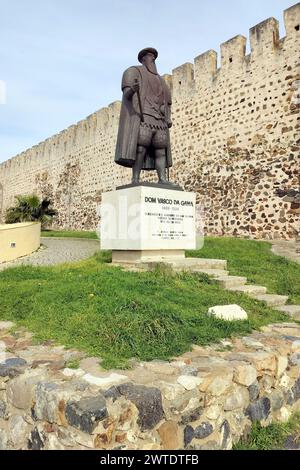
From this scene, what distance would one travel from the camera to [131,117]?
642 cm

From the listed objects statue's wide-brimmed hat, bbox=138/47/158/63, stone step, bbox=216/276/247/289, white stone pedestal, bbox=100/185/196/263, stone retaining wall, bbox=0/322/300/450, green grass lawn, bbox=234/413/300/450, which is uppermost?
statue's wide-brimmed hat, bbox=138/47/158/63

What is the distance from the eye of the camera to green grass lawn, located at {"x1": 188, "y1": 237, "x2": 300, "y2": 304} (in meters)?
5.68

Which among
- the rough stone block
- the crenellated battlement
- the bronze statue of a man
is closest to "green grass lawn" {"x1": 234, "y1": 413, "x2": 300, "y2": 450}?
the rough stone block

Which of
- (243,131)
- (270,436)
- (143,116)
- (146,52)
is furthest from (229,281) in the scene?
(243,131)

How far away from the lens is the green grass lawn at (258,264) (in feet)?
18.6

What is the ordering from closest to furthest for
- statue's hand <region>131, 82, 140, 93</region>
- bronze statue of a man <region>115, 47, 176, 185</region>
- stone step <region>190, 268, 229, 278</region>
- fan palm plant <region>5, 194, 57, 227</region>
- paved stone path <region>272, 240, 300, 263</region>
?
stone step <region>190, 268, 229, 278</region> → statue's hand <region>131, 82, 140, 93</region> → bronze statue of a man <region>115, 47, 176, 185</region> → paved stone path <region>272, 240, 300, 263</region> → fan palm plant <region>5, 194, 57, 227</region>

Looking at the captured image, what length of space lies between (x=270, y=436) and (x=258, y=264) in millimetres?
4932

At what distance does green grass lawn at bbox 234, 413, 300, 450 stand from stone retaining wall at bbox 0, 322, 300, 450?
0.05 metres

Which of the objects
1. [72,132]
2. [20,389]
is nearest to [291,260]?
[20,389]

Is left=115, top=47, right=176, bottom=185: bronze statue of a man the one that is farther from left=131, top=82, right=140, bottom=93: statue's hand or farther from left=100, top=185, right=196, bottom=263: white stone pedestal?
left=100, top=185, right=196, bottom=263: white stone pedestal

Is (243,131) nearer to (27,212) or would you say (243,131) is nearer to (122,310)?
(122,310)

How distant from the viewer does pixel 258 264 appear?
23.9 feet

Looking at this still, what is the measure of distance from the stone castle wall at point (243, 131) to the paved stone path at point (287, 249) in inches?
18.8

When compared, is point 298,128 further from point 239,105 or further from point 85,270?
point 85,270
